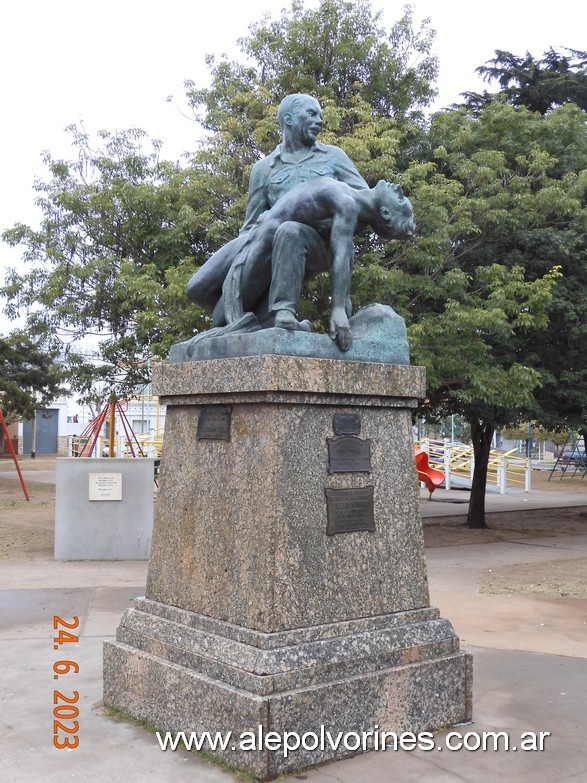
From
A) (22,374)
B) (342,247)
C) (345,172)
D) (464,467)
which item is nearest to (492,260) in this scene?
(345,172)

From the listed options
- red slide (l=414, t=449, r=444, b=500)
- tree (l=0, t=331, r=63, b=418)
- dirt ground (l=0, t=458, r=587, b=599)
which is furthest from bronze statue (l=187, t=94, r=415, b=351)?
tree (l=0, t=331, r=63, b=418)

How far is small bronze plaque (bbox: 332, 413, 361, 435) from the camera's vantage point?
183 inches

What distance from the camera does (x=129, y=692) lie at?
488cm

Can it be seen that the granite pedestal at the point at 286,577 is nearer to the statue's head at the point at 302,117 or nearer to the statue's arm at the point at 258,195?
the statue's arm at the point at 258,195

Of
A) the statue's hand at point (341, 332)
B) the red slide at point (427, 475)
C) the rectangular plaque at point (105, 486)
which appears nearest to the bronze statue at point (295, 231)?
the statue's hand at point (341, 332)

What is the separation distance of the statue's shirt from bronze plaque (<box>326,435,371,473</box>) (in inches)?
64.7

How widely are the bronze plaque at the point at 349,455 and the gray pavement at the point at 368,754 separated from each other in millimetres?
1473

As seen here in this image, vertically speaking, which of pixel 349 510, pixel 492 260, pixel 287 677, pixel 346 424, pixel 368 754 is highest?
pixel 492 260

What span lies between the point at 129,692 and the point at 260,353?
209 cm

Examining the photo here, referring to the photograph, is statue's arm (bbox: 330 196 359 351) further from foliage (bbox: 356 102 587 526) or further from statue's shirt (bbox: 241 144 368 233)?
foliage (bbox: 356 102 587 526)

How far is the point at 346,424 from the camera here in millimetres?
4695

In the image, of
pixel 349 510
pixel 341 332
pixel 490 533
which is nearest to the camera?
pixel 349 510

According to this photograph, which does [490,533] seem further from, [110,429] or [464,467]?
[464,467]

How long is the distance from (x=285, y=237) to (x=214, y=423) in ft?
3.71
